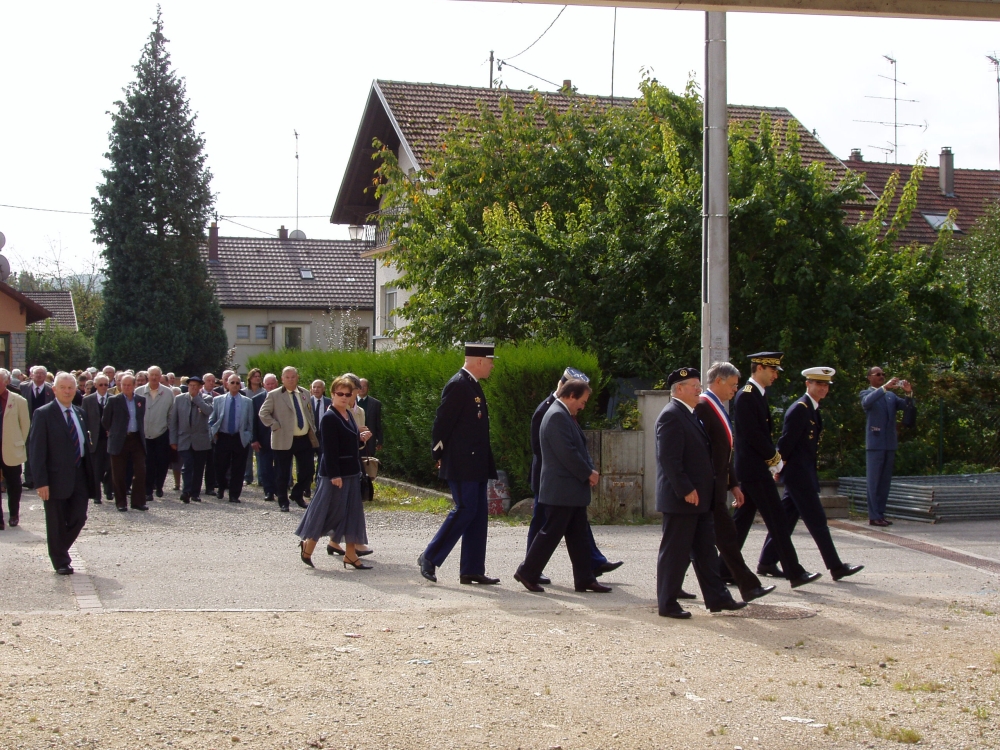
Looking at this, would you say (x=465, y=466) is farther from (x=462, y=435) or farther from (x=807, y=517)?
(x=807, y=517)

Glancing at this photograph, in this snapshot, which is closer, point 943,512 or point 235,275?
point 943,512

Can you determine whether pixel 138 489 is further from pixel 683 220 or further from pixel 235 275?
pixel 235 275

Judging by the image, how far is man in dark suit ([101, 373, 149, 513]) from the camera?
1616 centimetres

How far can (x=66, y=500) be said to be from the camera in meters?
10.7

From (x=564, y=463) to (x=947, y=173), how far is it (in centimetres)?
4030

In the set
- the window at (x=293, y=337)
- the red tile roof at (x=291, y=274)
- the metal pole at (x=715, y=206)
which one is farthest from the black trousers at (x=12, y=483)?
the window at (x=293, y=337)

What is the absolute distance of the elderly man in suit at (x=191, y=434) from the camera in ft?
57.7

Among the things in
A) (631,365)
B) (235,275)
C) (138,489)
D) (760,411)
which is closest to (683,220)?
(631,365)

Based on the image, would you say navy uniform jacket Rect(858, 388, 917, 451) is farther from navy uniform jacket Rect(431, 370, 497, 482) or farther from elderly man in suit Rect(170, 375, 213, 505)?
elderly man in suit Rect(170, 375, 213, 505)

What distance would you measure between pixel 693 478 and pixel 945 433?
36.4 ft

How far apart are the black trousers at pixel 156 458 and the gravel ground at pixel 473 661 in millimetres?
6358

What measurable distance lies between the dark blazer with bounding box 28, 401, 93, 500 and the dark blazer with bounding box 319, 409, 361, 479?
220cm

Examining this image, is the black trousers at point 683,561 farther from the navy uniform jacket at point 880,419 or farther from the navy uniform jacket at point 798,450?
the navy uniform jacket at point 880,419

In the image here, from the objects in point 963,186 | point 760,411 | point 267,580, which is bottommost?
point 267,580
